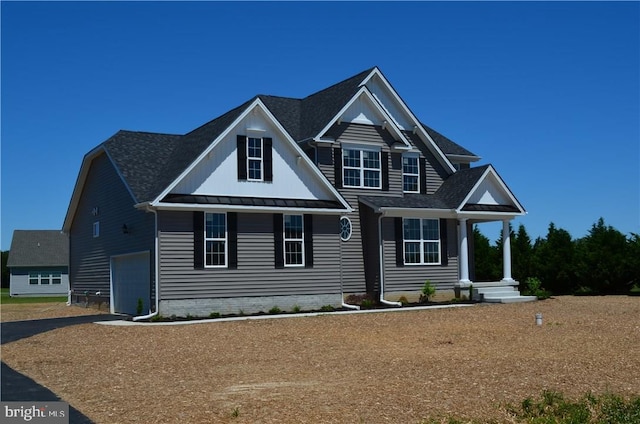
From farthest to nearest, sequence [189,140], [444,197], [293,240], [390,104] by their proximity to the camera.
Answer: [390,104]
[444,197]
[189,140]
[293,240]

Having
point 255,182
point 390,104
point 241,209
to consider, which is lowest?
point 241,209

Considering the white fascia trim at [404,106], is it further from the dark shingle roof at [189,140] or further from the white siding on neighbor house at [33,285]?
the white siding on neighbor house at [33,285]

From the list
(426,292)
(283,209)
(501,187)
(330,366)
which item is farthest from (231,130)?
(330,366)

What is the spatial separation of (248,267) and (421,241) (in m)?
7.73

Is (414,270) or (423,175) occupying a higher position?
(423,175)

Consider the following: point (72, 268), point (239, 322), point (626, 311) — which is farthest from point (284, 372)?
point (72, 268)

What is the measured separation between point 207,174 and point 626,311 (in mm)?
14145

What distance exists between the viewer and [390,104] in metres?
29.5

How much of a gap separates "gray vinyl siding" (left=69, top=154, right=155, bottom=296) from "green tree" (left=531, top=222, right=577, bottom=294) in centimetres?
1849

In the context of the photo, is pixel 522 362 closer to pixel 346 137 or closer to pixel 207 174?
pixel 207 174

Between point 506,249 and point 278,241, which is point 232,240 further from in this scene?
point 506,249

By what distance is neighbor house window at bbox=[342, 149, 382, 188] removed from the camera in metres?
27.8

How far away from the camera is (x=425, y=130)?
96.7ft

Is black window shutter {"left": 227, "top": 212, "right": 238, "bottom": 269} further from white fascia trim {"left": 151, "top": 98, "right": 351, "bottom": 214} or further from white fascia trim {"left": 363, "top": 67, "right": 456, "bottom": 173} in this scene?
Result: white fascia trim {"left": 363, "top": 67, "right": 456, "bottom": 173}
